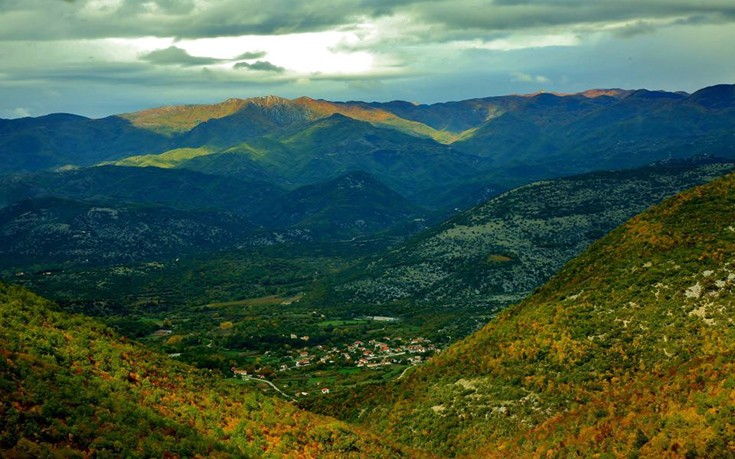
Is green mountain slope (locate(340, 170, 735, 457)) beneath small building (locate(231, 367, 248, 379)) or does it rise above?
above

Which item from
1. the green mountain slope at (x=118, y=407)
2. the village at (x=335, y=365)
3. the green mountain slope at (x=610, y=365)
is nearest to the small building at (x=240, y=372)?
the village at (x=335, y=365)

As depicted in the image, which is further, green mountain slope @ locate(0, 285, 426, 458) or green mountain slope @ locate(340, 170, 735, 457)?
green mountain slope @ locate(340, 170, 735, 457)

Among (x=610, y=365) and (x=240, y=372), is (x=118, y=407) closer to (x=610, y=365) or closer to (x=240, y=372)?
(x=610, y=365)

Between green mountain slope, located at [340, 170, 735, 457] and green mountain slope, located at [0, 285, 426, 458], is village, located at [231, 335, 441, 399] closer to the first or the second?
green mountain slope, located at [340, 170, 735, 457]

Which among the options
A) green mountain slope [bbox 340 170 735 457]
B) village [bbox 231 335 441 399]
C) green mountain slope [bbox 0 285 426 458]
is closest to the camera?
green mountain slope [bbox 0 285 426 458]

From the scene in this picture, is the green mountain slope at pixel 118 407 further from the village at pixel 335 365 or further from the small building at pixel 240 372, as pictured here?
the village at pixel 335 365

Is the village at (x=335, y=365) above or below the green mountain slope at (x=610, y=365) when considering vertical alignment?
below

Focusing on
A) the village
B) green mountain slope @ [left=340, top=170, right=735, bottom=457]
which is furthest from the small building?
green mountain slope @ [left=340, top=170, right=735, bottom=457]
